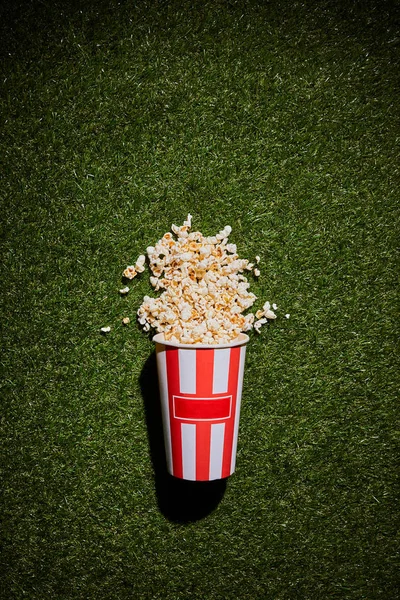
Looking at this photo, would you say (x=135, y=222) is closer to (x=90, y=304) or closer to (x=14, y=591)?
(x=90, y=304)

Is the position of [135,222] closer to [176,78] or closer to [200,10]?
[176,78]

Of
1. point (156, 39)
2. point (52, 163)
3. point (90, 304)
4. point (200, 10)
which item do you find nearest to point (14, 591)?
point (90, 304)

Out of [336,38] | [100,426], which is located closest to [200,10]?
[336,38]

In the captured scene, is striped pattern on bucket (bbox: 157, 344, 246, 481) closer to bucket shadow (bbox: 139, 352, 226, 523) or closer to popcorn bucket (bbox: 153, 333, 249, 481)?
popcorn bucket (bbox: 153, 333, 249, 481)

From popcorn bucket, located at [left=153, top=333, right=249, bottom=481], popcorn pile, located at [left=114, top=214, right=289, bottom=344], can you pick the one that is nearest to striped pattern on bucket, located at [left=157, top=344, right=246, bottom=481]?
popcorn bucket, located at [left=153, top=333, right=249, bottom=481]

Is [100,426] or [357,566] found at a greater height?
[100,426]

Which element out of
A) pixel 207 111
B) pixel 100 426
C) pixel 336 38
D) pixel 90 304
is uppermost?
pixel 336 38
